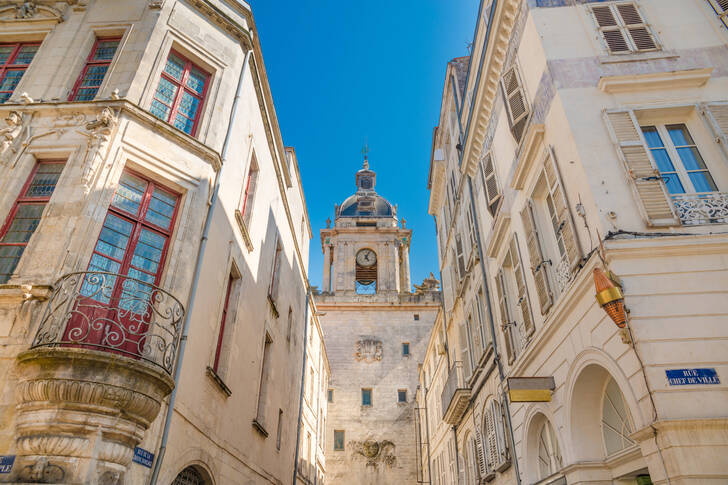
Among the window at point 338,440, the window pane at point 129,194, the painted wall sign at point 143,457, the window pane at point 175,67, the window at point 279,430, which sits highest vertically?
the window pane at point 175,67

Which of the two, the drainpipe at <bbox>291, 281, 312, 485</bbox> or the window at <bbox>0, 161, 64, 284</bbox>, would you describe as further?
the drainpipe at <bbox>291, 281, 312, 485</bbox>

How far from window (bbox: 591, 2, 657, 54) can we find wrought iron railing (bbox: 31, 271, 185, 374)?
8327 millimetres

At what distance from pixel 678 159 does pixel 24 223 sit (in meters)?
9.96

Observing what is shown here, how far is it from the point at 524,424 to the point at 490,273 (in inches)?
159

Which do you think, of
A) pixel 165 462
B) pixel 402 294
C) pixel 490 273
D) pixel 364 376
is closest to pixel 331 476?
pixel 364 376

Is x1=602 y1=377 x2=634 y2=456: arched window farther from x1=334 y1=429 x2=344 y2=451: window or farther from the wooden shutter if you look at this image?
x1=334 y1=429 x2=344 y2=451: window

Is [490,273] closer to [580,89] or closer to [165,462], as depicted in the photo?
[580,89]

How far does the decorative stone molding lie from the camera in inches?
216

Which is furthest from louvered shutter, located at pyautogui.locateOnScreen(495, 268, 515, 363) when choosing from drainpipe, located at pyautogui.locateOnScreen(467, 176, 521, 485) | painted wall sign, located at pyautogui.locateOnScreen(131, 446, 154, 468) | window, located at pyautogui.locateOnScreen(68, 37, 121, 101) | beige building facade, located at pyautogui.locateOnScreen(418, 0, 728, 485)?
window, located at pyautogui.locateOnScreen(68, 37, 121, 101)

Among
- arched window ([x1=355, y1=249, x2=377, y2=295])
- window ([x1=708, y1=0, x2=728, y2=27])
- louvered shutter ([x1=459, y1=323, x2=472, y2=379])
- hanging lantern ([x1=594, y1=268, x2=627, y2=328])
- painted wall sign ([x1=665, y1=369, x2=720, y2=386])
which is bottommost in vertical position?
painted wall sign ([x1=665, y1=369, x2=720, y2=386])

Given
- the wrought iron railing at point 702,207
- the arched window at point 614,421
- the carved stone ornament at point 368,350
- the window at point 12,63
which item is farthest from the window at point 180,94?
the carved stone ornament at point 368,350

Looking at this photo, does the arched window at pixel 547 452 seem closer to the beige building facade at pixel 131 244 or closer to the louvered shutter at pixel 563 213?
the louvered shutter at pixel 563 213

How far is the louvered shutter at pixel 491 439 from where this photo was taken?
11633 mm

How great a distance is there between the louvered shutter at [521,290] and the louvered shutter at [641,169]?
3.22m
